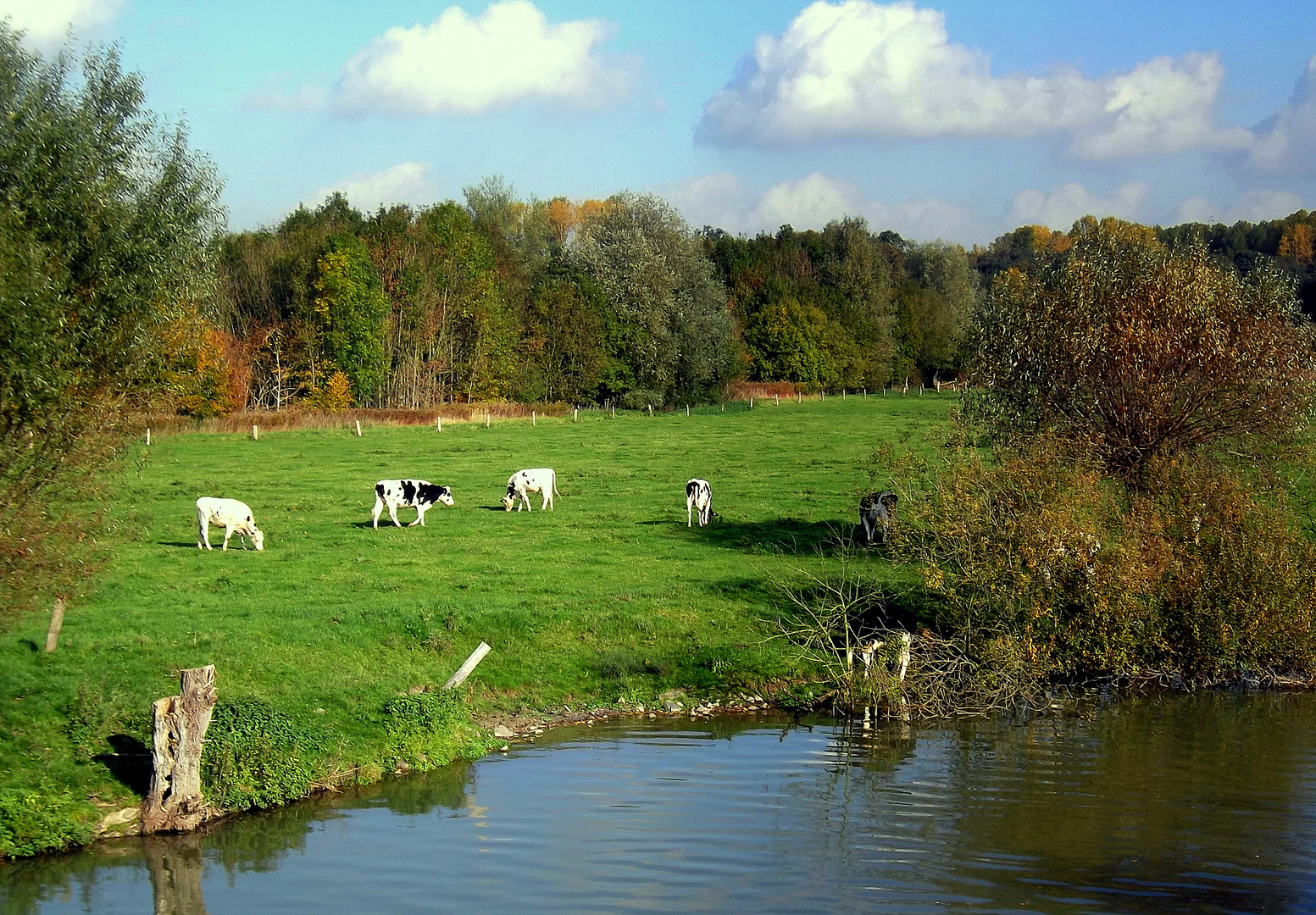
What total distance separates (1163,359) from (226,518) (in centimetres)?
2307

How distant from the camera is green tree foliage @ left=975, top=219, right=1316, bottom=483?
2614 centimetres

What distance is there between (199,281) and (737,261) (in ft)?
366

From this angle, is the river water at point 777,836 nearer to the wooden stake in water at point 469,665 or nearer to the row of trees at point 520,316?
the wooden stake in water at point 469,665

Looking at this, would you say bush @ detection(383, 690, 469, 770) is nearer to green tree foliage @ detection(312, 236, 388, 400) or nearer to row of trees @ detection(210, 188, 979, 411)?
row of trees @ detection(210, 188, 979, 411)

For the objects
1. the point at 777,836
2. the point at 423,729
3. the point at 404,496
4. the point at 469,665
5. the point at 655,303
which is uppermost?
the point at 655,303

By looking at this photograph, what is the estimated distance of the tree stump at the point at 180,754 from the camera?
14.8m

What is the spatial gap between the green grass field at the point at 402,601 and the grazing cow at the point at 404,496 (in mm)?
578

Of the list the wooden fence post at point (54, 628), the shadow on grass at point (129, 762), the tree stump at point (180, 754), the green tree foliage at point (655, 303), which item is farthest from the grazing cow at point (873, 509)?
the green tree foliage at point (655, 303)

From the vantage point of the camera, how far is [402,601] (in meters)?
24.4

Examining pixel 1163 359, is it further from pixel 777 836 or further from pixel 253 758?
pixel 253 758

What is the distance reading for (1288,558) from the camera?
22219mm

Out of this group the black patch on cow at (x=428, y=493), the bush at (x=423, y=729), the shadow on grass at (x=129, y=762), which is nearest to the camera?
the shadow on grass at (x=129, y=762)

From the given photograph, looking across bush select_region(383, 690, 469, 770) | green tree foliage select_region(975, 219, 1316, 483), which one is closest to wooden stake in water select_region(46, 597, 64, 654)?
bush select_region(383, 690, 469, 770)

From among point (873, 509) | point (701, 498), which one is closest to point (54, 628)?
point (873, 509)
